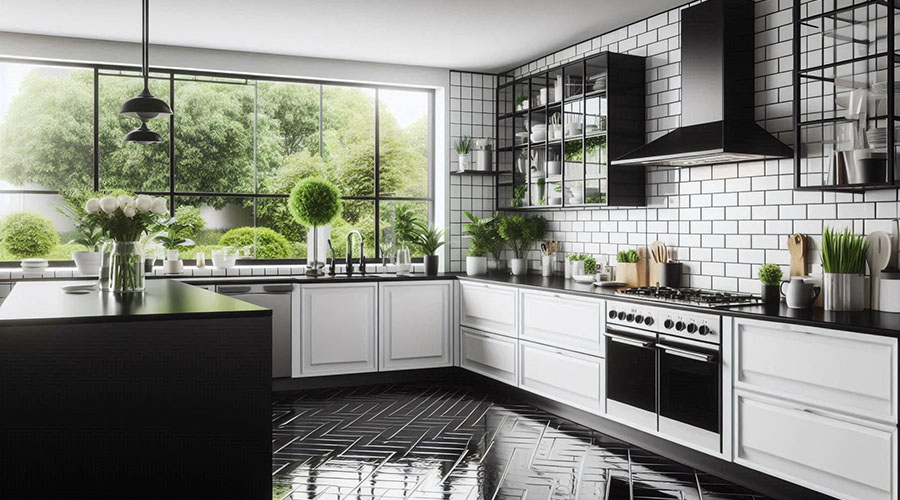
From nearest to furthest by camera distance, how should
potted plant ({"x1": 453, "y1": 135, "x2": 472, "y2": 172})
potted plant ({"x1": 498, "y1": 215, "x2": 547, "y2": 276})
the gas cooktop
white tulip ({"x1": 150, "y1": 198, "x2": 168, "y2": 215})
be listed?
1. white tulip ({"x1": 150, "y1": 198, "x2": 168, "y2": 215})
2. the gas cooktop
3. potted plant ({"x1": 498, "y1": 215, "x2": 547, "y2": 276})
4. potted plant ({"x1": 453, "y1": 135, "x2": 472, "y2": 172})

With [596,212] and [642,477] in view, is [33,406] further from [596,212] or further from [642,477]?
[596,212]

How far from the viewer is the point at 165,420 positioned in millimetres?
2648

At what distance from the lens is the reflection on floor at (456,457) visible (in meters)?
3.54

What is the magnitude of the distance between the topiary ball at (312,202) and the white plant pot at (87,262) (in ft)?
4.96

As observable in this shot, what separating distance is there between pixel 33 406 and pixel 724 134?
3.50m

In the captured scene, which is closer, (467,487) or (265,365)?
(265,365)

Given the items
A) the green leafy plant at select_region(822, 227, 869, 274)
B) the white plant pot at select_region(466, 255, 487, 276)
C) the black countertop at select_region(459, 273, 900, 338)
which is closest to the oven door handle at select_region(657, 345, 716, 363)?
the black countertop at select_region(459, 273, 900, 338)

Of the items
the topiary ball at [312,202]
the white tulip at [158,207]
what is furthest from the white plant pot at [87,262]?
the white tulip at [158,207]

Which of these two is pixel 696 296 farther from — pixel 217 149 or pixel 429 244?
pixel 217 149

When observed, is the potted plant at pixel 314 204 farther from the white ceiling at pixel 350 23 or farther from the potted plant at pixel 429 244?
the white ceiling at pixel 350 23

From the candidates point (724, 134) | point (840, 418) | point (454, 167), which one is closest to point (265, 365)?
point (840, 418)

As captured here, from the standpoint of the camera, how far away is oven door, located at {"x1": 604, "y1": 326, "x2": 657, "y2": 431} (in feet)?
13.4

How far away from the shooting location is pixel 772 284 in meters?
3.90

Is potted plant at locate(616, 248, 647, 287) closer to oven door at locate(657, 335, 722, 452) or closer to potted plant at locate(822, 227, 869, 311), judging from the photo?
oven door at locate(657, 335, 722, 452)
